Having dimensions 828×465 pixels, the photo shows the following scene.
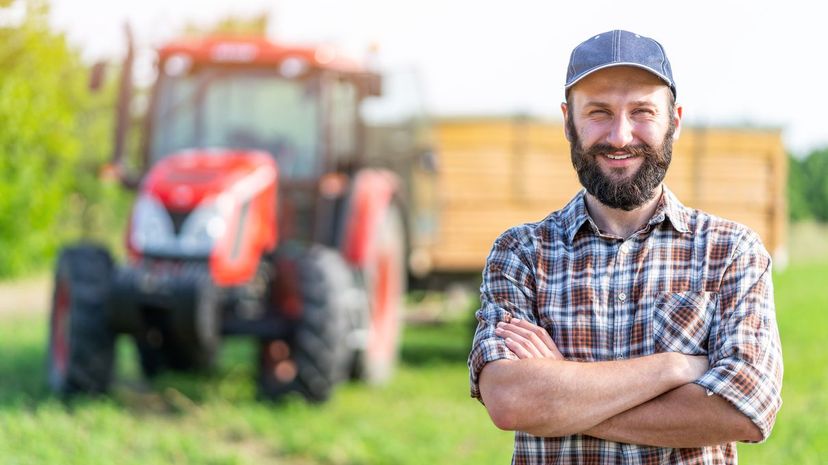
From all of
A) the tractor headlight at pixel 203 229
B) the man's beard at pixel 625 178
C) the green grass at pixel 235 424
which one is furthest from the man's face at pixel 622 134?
the tractor headlight at pixel 203 229

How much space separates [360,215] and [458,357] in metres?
2.64

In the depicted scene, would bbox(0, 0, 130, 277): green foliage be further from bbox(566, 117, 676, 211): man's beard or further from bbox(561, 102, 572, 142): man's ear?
bbox(566, 117, 676, 211): man's beard

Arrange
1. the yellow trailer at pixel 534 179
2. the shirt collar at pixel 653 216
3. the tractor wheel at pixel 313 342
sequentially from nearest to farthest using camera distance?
the shirt collar at pixel 653 216 → the tractor wheel at pixel 313 342 → the yellow trailer at pixel 534 179

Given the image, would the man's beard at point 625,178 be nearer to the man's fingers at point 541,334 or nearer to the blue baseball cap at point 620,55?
the blue baseball cap at point 620,55

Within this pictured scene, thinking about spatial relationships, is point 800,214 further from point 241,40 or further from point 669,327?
point 669,327

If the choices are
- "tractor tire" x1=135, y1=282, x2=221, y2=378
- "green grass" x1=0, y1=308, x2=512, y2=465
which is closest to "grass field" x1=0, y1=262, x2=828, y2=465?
"green grass" x1=0, y1=308, x2=512, y2=465

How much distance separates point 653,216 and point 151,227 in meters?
5.04

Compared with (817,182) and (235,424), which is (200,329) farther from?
(817,182)

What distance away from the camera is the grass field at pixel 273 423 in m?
5.62

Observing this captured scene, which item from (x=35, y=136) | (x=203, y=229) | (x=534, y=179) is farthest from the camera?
(x=35, y=136)

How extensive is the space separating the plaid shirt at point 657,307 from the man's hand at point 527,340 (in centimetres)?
2

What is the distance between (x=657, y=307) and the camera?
2250 millimetres

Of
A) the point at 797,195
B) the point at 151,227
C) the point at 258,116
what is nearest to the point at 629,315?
the point at 151,227

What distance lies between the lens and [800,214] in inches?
826
